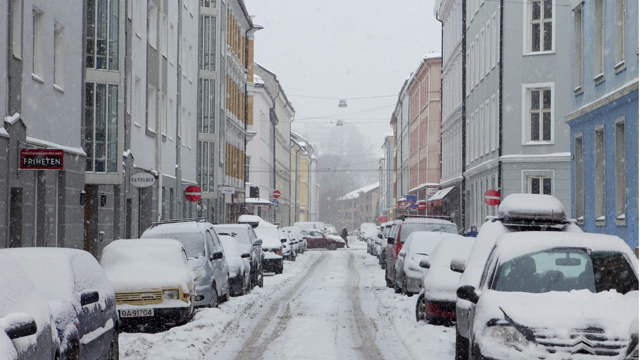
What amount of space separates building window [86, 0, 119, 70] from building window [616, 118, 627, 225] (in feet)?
44.8

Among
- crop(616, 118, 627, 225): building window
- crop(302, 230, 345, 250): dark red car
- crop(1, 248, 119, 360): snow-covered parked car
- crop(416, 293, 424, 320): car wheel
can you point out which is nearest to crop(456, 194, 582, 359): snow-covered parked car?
crop(416, 293, 424, 320): car wheel

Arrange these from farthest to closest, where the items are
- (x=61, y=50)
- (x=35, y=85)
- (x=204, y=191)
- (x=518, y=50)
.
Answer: (x=204, y=191) < (x=518, y=50) < (x=61, y=50) < (x=35, y=85)

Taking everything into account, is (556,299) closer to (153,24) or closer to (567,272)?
(567,272)

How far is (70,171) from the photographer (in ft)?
71.3

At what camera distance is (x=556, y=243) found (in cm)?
833

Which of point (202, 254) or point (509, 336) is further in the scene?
point (202, 254)

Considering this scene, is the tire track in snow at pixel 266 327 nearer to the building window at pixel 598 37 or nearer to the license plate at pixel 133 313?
the license plate at pixel 133 313

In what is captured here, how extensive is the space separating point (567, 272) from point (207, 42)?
126 feet

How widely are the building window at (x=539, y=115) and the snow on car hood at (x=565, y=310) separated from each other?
2993 centimetres

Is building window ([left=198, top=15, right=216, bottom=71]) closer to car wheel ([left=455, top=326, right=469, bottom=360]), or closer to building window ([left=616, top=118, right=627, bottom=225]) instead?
A: building window ([left=616, top=118, right=627, bottom=225])

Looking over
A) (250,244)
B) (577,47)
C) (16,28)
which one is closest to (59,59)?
(16,28)

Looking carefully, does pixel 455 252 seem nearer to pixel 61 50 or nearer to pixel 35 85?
pixel 35 85

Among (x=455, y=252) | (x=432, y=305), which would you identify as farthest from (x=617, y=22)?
(x=432, y=305)

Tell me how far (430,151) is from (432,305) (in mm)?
55045
